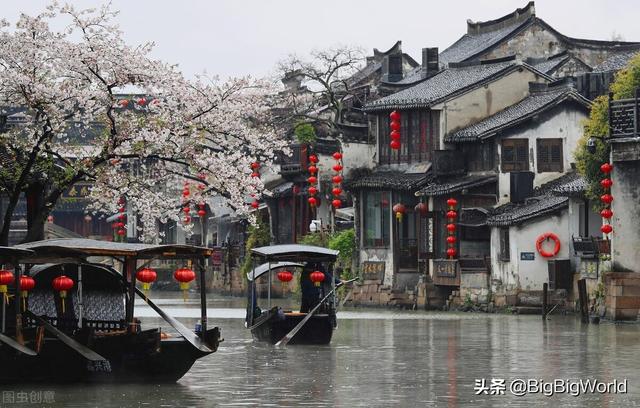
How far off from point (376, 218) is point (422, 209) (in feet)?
13.4

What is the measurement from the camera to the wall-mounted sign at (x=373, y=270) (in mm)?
71188

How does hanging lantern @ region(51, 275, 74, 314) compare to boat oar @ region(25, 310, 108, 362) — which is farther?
hanging lantern @ region(51, 275, 74, 314)

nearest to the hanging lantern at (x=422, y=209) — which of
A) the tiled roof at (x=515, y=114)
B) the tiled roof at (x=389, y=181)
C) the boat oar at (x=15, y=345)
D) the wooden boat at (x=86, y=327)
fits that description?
the tiled roof at (x=389, y=181)

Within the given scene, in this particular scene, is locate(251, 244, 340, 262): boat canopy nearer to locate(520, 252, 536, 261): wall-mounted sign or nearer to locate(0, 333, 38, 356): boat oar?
locate(0, 333, 38, 356): boat oar

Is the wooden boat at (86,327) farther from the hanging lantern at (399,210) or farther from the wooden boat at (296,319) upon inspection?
the hanging lantern at (399,210)

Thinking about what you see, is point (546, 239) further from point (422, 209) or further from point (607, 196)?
point (607, 196)

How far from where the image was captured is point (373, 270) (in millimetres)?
71500

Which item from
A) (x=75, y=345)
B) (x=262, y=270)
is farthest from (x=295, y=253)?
(x=75, y=345)

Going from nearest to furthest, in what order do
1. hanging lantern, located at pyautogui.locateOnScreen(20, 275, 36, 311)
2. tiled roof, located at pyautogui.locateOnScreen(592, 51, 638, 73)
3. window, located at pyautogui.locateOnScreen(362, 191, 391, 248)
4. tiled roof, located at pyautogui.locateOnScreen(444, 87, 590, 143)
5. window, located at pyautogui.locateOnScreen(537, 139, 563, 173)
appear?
hanging lantern, located at pyautogui.locateOnScreen(20, 275, 36, 311) < tiled roof, located at pyautogui.locateOnScreen(444, 87, 590, 143) < window, located at pyautogui.locateOnScreen(537, 139, 563, 173) < tiled roof, located at pyautogui.locateOnScreen(592, 51, 638, 73) < window, located at pyautogui.locateOnScreen(362, 191, 391, 248)

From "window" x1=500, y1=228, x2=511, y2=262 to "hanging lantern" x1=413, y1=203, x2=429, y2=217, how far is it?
5708 millimetres

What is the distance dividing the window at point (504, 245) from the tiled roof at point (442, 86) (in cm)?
903

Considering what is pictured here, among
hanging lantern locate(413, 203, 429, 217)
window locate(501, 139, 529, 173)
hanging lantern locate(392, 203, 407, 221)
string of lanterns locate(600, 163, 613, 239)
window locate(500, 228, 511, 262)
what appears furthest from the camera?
hanging lantern locate(413, 203, 429, 217)

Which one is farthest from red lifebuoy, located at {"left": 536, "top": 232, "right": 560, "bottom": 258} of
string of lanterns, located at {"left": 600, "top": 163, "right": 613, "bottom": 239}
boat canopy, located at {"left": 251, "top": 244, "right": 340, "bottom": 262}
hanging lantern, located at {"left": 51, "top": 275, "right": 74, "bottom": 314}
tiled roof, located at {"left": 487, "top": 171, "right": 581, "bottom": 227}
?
hanging lantern, located at {"left": 51, "top": 275, "right": 74, "bottom": 314}

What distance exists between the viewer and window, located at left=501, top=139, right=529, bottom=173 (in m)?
66.5
